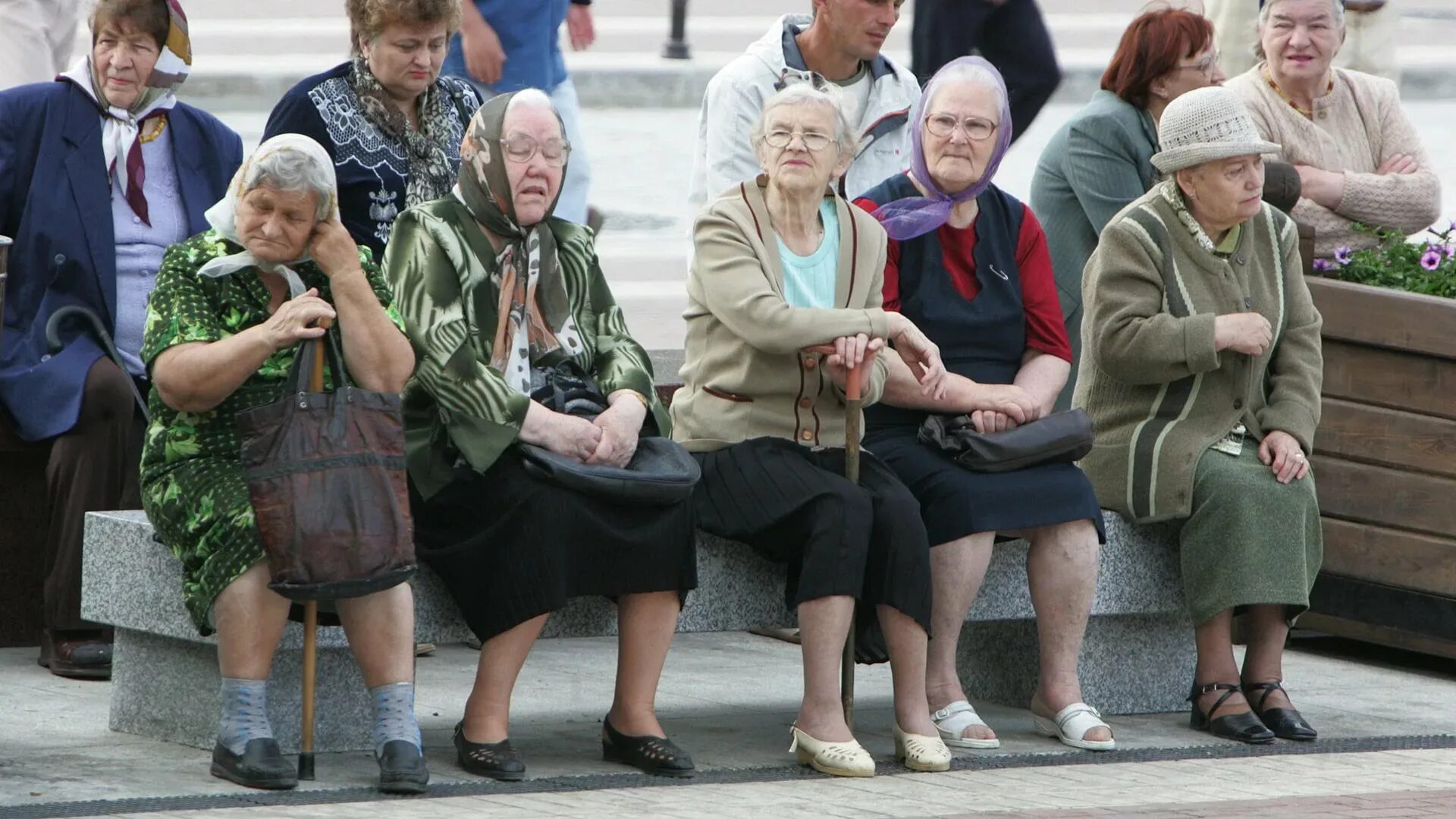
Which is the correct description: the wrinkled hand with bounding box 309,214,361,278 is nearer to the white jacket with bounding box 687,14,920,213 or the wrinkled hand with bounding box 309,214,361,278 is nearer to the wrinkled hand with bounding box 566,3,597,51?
the white jacket with bounding box 687,14,920,213

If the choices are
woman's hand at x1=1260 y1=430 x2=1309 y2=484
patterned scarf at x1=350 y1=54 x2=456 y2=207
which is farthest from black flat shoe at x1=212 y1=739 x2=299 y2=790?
woman's hand at x1=1260 y1=430 x2=1309 y2=484

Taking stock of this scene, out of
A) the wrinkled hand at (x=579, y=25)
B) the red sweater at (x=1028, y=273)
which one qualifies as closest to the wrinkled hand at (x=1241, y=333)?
the red sweater at (x=1028, y=273)

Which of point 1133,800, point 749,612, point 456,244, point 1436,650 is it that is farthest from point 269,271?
point 1436,650

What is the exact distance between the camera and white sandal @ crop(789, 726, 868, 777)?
5.63m

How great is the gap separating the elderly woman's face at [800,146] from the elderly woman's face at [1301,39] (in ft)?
7.45

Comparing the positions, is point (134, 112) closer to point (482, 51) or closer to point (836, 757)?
point (482, 51)

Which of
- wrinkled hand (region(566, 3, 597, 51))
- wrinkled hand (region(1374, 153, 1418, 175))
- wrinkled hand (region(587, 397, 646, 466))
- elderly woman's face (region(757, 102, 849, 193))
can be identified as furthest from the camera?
wrinkled hand (region(566, 3, 597, 51))

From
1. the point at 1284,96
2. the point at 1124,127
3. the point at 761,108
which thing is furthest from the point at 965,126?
the point at 1284,96

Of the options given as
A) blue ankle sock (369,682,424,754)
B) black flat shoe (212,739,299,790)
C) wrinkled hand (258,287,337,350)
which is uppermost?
wrinkled hand (258,287,337,350)

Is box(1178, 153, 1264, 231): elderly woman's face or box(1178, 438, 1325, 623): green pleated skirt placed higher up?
box(1178, 153, 1264, 231): elderly woman's face

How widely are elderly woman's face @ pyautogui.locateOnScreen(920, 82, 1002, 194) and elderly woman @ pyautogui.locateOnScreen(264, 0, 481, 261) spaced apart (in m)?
1.28

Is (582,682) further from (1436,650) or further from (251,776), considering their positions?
(1436,650)

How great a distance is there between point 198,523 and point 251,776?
1.81 ft

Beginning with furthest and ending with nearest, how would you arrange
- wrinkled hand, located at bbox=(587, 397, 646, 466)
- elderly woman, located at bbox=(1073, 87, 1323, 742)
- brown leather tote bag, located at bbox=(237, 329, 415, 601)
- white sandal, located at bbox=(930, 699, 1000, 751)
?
elderly woman, located at bbox=(1073, 87, 1323, 742) → white sandal, located at bbox=(930, 699, 1000, 751) → wrinkled hand, located at bbox=(587, 397, 646, 466) → brown leather tote bag, located at bbox=(237, 329, 415, 601)
